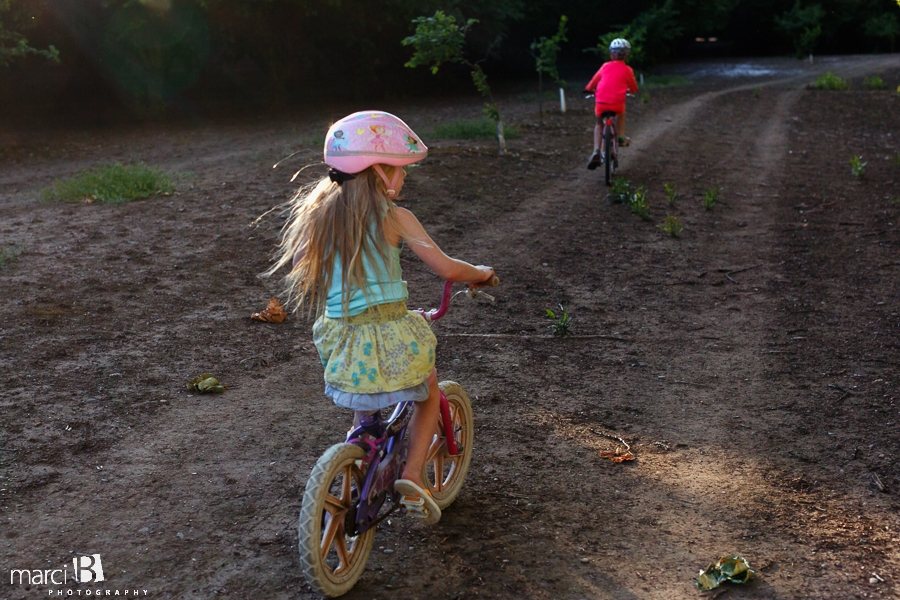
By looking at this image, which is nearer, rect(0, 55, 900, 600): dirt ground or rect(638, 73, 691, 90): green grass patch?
rect(0, 55, 900, 600): dirt ground

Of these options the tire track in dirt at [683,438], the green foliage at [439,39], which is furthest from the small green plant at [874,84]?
the tire track in dirt at [683,438]

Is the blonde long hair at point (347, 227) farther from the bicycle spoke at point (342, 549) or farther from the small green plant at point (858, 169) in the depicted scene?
the small green plant at point (858, 169)

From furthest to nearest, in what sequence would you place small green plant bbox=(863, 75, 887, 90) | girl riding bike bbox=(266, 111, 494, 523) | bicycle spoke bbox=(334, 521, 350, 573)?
1. small green plant bbox=(863, 75, 887, 90)
2. bicycle spoke bbox=(334, 521, 350, 573)
3. girl riding bike bbox=(266, 111, 494, 523)

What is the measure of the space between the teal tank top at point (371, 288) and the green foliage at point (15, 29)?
12.8 meters

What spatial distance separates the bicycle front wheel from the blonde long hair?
1.81 ft

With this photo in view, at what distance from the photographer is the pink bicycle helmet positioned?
258cm

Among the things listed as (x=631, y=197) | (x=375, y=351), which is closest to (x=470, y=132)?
(x=631, y=197)

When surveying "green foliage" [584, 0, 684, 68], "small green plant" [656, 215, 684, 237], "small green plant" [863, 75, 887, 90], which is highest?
"green foliage" [584, 0, 684, 68]

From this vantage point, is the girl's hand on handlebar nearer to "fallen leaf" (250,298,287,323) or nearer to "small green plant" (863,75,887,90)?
"fallen leaf" (250,298,287,323)

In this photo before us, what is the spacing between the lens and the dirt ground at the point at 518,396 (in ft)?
9.94

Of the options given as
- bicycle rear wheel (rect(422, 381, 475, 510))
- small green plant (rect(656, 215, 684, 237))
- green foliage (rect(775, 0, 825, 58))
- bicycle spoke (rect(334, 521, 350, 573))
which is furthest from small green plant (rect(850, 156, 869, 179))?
green foliage (rect(775, 0, 825, 58))

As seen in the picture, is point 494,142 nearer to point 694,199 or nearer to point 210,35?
point 694,199

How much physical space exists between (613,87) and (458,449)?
7.61 metres

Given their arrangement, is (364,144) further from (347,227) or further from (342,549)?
(342,549)
